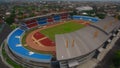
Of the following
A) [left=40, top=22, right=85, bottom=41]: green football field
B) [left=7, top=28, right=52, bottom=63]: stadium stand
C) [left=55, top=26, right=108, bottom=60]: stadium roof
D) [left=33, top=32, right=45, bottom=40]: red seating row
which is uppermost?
[left=55, top=26, right=108, bottom=60]: stadium roof

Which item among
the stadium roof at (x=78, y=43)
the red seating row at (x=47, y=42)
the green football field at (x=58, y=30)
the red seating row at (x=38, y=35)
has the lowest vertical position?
the green football field at (x=58, y=30)

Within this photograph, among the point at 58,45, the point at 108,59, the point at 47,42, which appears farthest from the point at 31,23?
the point at 108,59

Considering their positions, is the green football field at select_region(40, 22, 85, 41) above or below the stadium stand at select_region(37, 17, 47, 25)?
below

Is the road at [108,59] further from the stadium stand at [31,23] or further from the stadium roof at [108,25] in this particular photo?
the stadium stand at [31,23]

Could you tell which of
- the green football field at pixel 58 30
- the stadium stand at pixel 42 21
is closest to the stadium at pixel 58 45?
the green football field at pixel 58 30

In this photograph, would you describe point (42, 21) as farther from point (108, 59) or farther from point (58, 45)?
point (108, 59)

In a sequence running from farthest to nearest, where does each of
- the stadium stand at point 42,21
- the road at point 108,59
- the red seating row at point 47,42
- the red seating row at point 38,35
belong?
the stadium stand at point 42,21 → the red seating row at point 38,35 → the red seating row at point 47,42 → the road at point 108,59

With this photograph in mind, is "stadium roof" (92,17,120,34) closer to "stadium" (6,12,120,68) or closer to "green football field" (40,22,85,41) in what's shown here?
"stadium" (6,12,120,68)

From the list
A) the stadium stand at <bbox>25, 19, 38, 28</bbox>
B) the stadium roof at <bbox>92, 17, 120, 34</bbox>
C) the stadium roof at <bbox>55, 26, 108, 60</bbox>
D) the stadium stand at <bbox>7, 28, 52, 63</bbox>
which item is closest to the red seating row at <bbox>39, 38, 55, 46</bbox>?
the stadium stand at <bbox>7, 28, 52, 63</bbox>
